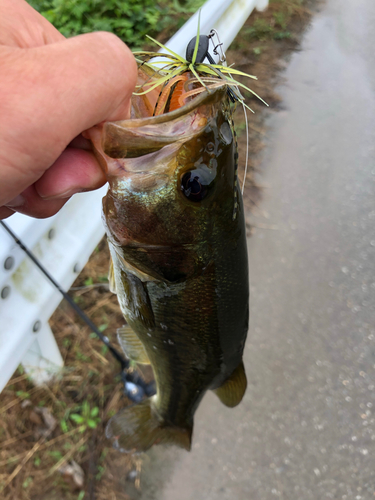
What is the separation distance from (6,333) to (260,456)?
168 centimetres

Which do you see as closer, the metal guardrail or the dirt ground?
the metal guardrail

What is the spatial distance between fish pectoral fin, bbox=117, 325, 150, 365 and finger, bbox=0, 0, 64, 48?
1195mm

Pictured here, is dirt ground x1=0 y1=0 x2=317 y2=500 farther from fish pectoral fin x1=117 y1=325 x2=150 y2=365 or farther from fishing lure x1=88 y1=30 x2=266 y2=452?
fishing lure x1=88 y1=30 x2=266 y2=452

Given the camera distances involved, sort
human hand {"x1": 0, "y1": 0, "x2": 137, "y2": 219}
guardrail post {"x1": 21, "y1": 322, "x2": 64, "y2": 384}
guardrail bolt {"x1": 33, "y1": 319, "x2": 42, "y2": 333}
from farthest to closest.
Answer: guardrail post {"x1": 21, "y1": 322, "x2": 64, "y2": 384}, guardrail bolt {"x1": 33, "y1": 319, "x2": 42, "y2": 333}, human hand {"x1": 0, "y1": 0, "x2": 137, "y2": 219}

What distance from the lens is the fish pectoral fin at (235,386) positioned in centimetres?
157

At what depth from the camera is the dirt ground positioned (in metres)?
1.99

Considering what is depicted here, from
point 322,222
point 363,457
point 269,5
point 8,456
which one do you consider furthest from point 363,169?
point 8,456

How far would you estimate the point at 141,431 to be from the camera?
1.76 metres

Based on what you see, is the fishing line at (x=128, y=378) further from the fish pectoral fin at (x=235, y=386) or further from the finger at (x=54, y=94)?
the finger at (x=54, y=94)

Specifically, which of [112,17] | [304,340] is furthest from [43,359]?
[112,17]

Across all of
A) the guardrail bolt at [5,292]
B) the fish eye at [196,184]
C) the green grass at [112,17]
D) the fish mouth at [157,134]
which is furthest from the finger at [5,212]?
the green grass at [112,17]

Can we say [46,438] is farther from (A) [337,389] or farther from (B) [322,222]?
(B) [322,222]

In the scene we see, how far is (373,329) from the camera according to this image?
8.42ft

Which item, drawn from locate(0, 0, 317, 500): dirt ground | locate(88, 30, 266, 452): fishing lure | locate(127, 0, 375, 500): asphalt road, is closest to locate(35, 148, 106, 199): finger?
locate(88, 30, 266, 452): fishing lure
